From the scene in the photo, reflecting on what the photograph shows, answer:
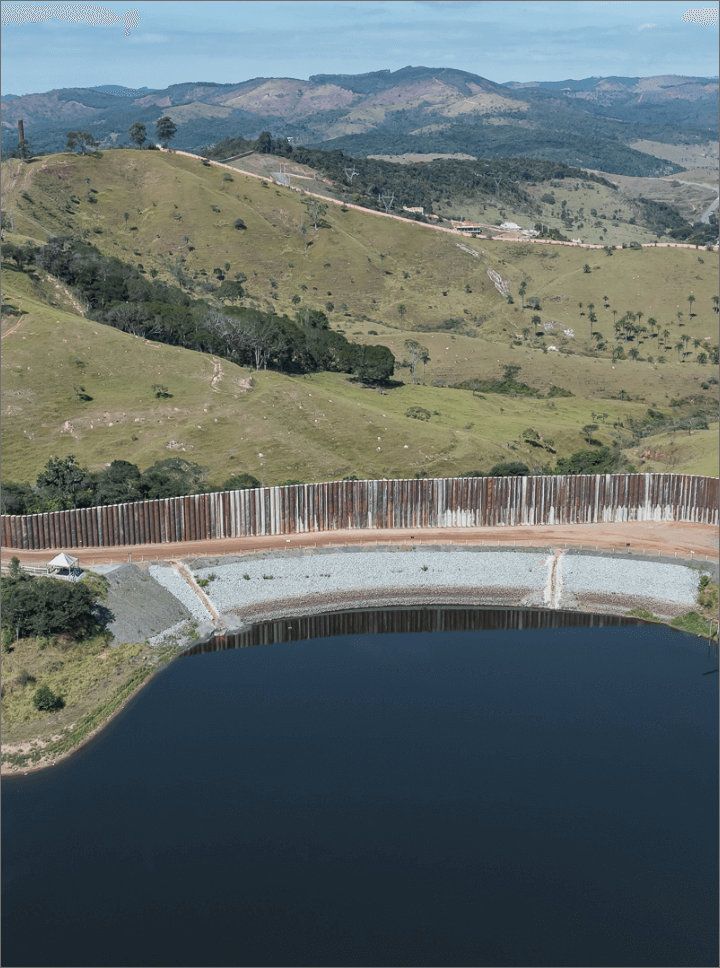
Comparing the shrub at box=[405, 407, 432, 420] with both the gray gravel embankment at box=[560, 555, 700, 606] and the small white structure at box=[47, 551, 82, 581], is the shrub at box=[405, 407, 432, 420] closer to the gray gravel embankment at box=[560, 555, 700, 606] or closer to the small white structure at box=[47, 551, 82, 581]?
the gray gravel embankment at box=[560, 555, 700, 606]

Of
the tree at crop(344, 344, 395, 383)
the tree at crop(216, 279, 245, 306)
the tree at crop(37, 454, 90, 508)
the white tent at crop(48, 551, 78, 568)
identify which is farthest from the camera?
the tree at crop(216, 279, 245, 306)

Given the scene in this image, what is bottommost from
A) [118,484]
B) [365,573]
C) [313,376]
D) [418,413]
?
[365,573]

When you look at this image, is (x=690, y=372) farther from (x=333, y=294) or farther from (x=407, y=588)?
(x=407, y=588)

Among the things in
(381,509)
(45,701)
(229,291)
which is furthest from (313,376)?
(45,701)

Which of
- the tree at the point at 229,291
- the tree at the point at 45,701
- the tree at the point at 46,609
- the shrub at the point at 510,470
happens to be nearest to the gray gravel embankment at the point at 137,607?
the tree at the point at 46,609

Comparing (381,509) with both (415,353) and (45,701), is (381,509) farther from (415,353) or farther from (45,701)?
(415,353)

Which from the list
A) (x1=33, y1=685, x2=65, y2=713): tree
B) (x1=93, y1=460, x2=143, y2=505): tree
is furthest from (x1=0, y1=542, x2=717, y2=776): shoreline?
(x1=33, y1=685, x2=65, y2=713): tree
